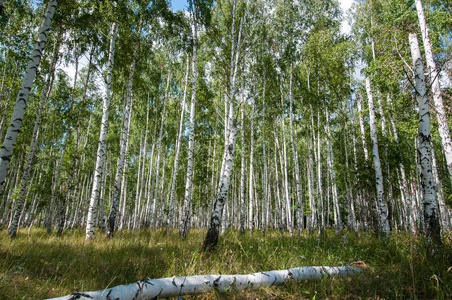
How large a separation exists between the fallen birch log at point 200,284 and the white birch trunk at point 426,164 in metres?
2.38

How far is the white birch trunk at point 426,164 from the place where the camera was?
14.8ft

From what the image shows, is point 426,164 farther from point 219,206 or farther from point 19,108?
point 19,108

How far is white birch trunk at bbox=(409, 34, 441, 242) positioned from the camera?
4.52 m

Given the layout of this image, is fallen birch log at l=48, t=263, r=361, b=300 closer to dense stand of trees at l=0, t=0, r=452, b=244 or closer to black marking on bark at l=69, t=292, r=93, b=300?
black marking on bark at l=69, t=292, r=93, b=300

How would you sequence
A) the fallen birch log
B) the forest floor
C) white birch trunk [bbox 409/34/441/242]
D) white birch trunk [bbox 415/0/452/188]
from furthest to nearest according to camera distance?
white birch trunk [bbox 415/0/452/188] < white birch trunk [bbox 409/34/441/242] < the forest floor < the fallen birch log

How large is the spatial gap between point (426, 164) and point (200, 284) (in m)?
5.61

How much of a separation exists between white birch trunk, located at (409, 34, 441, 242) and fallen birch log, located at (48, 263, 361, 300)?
238cm

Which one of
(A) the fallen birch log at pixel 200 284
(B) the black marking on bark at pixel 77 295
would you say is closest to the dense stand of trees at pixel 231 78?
(A) the fallen birch log at pixel 200 284

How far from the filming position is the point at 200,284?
262 centimetres

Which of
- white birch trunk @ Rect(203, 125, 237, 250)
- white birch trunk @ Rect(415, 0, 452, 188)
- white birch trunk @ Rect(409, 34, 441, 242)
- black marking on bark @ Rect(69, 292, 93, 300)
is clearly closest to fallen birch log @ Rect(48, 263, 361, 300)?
black marking on bark @ Rect(69, 292, 93, 300)

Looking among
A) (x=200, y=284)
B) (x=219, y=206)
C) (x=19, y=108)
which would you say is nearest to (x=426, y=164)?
(x=219, y=206)

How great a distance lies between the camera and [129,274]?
350cm

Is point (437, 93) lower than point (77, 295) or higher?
higher

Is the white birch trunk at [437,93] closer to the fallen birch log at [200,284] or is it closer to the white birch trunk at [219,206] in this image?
the fallen birch log at [200,284]
